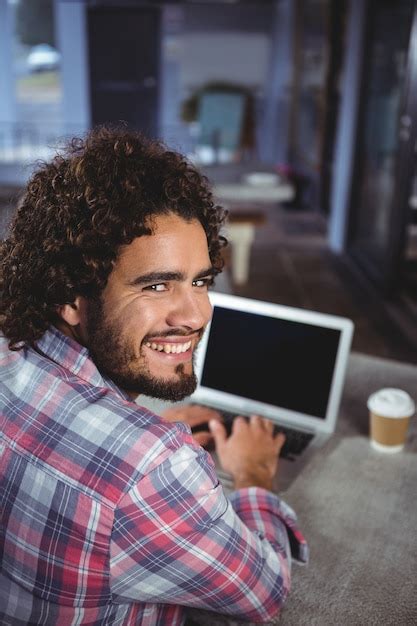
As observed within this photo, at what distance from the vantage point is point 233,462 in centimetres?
115

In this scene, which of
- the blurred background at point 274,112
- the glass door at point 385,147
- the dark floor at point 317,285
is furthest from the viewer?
the blurred background at point 274,112

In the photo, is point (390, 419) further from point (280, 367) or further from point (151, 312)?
point (151, 312)

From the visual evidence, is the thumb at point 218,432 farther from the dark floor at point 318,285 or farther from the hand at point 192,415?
the dark floor at point 318,285

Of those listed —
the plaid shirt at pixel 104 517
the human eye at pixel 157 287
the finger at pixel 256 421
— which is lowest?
the finger at pixel 256 421

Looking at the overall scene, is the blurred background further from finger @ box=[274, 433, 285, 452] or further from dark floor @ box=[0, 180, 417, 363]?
finger @ box=[274, 433, 285, 452]

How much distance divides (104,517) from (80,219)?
0.40 meters

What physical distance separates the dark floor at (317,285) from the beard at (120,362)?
8.56ft

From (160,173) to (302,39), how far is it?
23.8 feet

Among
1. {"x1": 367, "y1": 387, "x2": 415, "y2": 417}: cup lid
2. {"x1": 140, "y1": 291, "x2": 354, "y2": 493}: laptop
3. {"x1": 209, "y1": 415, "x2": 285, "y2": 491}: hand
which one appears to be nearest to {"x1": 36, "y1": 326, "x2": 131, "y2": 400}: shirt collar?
{"x1": 209, "y1": 415, "x2": 285, "y2": 491}: hand

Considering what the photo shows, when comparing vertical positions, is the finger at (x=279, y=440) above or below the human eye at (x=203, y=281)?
below

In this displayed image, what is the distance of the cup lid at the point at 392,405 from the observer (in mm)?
1227

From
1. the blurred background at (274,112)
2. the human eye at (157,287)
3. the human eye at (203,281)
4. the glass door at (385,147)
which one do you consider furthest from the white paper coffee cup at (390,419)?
the glass door at (385,147)

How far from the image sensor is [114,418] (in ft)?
2.49

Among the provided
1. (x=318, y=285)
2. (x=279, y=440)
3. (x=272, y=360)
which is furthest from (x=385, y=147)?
(x=279, y=440)
